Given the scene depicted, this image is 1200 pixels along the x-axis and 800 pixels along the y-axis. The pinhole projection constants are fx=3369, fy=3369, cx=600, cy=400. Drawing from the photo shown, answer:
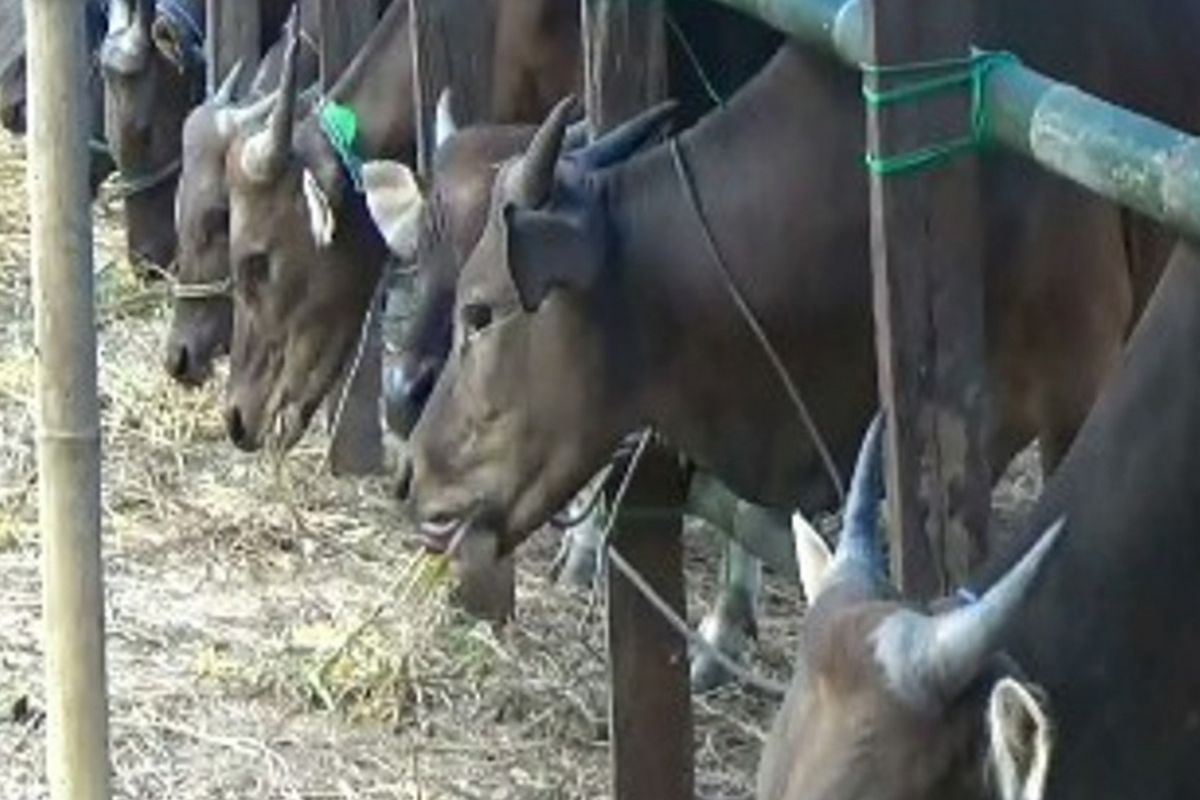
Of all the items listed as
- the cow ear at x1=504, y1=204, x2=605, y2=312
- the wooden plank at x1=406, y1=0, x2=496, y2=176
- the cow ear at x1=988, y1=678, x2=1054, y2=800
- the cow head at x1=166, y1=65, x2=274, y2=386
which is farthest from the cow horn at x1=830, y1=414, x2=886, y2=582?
the cow head at x1=166, y1=65, x2=274, y2=386

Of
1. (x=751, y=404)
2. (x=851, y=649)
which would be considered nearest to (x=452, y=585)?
(x=751, y=404)

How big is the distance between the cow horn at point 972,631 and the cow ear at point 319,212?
179 inches

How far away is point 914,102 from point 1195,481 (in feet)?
2.18

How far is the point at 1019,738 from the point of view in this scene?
13.0ft

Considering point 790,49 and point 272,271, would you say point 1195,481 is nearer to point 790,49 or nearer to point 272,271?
point 790,49

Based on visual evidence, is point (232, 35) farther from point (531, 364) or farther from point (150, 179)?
point (531, 364)

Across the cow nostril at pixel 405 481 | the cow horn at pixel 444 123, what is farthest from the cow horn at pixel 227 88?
the cow nostril at pixel 405 481

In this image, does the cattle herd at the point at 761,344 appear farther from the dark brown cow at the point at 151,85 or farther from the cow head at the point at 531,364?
the dark brown cow at the point at 151,85

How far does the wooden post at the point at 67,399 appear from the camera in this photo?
211 inches

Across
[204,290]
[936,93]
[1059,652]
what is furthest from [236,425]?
[1059,652]

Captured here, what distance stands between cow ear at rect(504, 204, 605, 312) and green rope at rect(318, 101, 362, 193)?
2.10 m

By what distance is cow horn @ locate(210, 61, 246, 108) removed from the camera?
30.5 ft

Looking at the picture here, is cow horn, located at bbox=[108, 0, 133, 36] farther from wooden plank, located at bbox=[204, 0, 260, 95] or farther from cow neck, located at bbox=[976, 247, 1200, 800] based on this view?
cow neck, located at bbox=[976, 247, 1200, 800]

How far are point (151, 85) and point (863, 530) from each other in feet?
21.5
